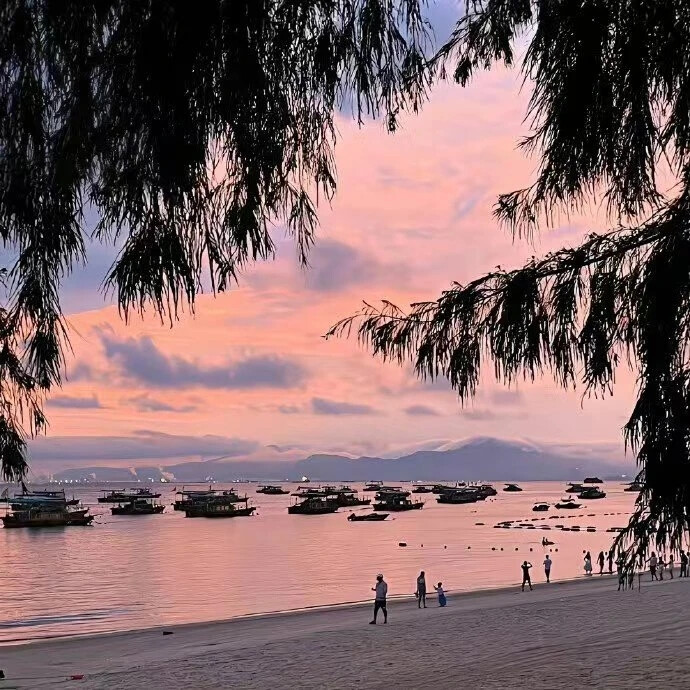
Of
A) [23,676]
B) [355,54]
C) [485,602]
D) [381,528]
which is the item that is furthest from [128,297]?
[381,528]

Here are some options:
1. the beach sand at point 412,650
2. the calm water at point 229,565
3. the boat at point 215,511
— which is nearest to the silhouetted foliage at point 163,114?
the beach sand at point 412,650

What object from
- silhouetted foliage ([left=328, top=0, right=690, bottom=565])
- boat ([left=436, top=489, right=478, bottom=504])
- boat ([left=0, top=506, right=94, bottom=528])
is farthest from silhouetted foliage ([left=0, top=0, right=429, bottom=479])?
boat ([left=436, top=489, right=478, bottom=504])

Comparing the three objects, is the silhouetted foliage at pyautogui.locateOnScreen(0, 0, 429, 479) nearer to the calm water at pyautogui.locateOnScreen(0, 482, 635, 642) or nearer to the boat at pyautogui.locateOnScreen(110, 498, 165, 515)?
the calm water at pyautogui.locateOnScreen(0, 482, 635, 642)

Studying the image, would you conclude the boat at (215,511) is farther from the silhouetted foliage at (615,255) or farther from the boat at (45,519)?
the silhouetted foliage at (615,255)

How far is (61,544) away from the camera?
8444 cm

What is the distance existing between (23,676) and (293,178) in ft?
76.3

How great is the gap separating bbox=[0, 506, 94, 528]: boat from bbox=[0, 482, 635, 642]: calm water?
82.8 inches

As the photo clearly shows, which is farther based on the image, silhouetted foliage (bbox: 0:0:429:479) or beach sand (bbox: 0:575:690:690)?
beach sand (bbox: 0:575:690:690)

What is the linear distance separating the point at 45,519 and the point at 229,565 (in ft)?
180

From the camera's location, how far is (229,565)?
62.2 meters

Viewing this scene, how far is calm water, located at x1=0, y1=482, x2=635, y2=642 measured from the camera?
4134 centimetres

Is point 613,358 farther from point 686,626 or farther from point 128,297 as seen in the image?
point 686,626

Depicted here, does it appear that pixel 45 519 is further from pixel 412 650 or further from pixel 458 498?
pixel 412 650

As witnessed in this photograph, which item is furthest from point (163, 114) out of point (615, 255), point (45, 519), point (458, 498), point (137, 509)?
point (458, 498)
